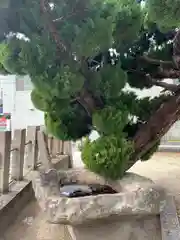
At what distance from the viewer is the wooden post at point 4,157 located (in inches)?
69.1

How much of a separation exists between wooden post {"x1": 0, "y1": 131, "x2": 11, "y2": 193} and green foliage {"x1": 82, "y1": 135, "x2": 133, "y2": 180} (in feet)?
1.80

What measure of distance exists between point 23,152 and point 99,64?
0.95m

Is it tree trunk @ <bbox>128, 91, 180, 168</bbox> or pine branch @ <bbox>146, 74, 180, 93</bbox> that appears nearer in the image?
tree trunk @ <bbox>128, 91, 180, 168</bbox>

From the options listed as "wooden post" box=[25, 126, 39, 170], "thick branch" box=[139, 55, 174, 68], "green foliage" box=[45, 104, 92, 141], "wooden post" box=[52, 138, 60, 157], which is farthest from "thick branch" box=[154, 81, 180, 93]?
"wooden post" box=[52, 138, 60, 157]

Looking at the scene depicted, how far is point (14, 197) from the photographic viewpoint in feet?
6.13

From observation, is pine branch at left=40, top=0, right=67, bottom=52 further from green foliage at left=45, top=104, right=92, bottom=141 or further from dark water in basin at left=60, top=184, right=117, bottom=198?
dark water in basin at left=60, top=184, right=117, bottom=198

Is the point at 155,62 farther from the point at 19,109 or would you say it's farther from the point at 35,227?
the point at 19,109

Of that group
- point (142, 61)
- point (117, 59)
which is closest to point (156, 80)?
point (142, 61)

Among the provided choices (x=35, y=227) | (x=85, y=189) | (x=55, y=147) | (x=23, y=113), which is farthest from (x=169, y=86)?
(x=23, y=113)

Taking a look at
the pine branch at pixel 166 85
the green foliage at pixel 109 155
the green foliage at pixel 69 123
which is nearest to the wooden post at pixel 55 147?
the green foliage at pixel 69 123

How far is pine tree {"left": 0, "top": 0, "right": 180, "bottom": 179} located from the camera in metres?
1.19

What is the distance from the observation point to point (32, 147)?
2.55m

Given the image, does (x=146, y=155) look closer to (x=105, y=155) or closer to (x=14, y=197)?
(x=105, y=155)

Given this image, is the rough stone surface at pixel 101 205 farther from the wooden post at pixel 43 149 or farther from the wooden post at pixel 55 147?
the wooden post at pixel 55 147
